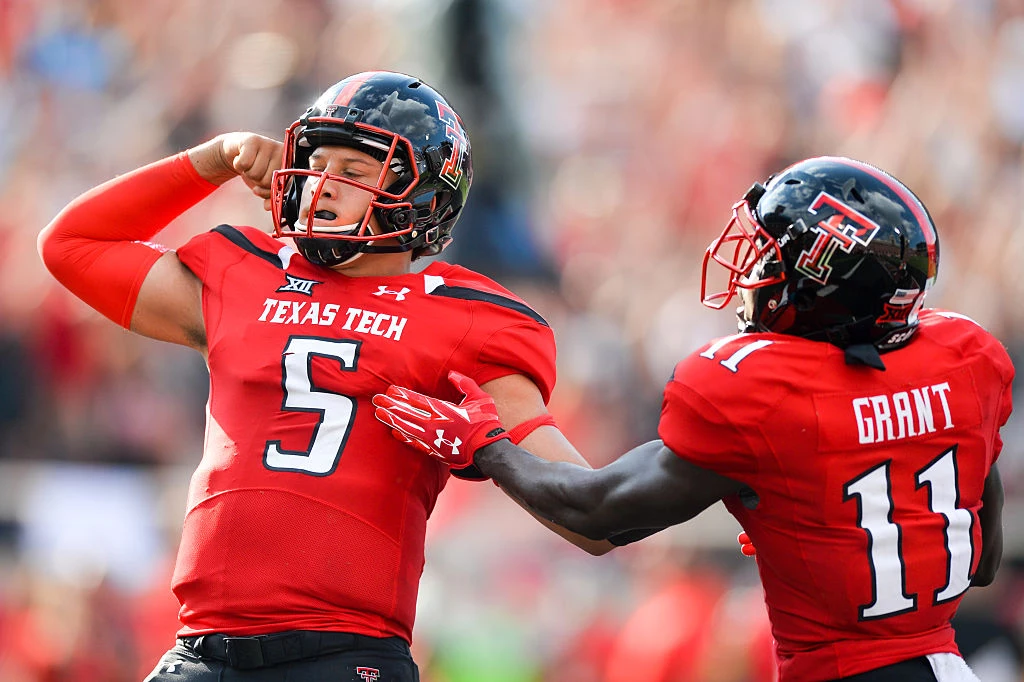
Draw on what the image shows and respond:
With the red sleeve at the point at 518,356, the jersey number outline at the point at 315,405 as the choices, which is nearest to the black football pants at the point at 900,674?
the red sleeve at the point at 518,356

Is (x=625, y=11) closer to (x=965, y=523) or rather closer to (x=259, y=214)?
(x=259, y=214)

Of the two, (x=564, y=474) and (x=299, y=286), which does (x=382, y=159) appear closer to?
(x=299, y=286)

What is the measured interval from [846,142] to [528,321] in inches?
216

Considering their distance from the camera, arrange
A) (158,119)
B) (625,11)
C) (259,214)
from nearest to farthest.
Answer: (259,214) < (158,119) < (625,11)

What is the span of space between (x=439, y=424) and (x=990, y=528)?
4.68ft

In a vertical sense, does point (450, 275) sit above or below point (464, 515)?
above

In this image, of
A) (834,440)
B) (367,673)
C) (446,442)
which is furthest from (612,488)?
(367,673)

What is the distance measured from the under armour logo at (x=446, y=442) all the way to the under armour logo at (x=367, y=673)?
1.76 ft

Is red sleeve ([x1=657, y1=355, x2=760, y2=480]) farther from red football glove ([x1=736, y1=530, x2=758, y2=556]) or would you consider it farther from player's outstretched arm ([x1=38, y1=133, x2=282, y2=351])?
player's outstretched arm ([x1=38, y1=133, x2=282, y2=351])

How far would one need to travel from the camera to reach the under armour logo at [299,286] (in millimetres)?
3568

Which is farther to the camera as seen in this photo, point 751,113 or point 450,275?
point 751,113

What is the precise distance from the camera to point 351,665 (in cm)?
323

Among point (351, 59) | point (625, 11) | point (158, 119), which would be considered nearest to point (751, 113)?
point (625, 11)

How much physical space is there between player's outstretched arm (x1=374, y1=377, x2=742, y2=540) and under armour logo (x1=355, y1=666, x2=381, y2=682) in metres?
Result: 0.52
